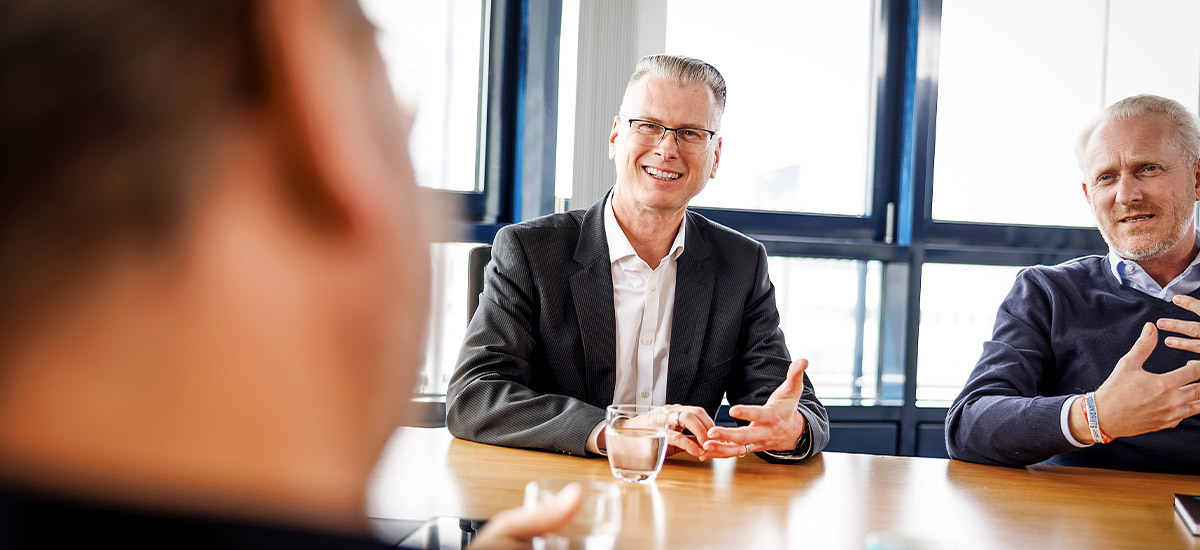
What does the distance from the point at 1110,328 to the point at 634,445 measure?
1.31m

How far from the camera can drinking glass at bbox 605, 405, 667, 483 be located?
1283 mm

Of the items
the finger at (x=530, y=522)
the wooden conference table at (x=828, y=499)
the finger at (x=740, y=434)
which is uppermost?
the finger at (x=530, y=522)

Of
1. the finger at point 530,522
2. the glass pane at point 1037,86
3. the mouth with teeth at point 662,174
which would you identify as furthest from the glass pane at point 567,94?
the finger at point 530,522

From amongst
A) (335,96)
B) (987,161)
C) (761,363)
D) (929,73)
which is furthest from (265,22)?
(987,161)

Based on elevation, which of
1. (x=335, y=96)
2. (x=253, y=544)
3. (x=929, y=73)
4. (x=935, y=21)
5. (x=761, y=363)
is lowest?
(x=761, y=363)

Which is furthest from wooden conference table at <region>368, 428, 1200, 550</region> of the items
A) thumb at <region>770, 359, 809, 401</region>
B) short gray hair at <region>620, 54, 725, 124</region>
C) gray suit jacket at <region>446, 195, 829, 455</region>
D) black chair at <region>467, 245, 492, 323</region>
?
short gray hair at <region>620, 54, 725, 124</region>

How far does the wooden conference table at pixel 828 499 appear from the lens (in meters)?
1.11

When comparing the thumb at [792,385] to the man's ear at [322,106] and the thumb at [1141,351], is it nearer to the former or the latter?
the thumb at [1141,351]

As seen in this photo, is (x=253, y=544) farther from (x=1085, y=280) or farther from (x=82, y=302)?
(x=1085, y=280)

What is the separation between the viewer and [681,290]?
6.79 ft

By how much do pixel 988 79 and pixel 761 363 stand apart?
2222mm

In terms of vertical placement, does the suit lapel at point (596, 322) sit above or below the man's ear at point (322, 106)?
below

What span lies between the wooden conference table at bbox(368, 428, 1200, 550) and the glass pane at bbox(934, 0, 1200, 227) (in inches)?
87.5

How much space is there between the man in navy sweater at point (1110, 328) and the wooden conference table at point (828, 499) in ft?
0.34
